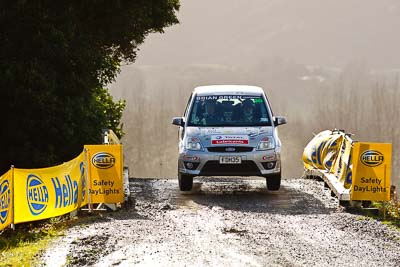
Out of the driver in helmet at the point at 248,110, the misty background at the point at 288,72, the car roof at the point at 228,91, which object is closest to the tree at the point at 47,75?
the car roof at the point at 228,91

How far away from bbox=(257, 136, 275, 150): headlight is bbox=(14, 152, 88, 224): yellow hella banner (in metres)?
3.86

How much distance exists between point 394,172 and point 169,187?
10450 cm

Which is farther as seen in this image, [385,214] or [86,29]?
[86,29]

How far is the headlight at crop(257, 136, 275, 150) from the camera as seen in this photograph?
16.0 m

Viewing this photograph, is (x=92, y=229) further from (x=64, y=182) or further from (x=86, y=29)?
(x=86, y=29)

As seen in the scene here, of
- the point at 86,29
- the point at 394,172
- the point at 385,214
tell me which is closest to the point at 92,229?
the point at 385,214

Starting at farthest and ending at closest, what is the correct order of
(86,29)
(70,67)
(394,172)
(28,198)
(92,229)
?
(394,172) < (86,29) < (70,67) < (28,198) < (92,229)

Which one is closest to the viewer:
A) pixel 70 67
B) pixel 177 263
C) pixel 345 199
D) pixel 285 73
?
pixel 177 263

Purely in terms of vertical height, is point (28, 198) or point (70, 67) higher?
point (70, 67)

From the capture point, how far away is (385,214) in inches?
560

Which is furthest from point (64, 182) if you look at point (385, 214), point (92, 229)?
point (385, 214)

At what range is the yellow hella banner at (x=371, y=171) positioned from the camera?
14297mm

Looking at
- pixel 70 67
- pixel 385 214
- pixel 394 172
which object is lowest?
pixel 394 172

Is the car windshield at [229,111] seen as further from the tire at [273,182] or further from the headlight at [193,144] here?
the tire at [273,182]
